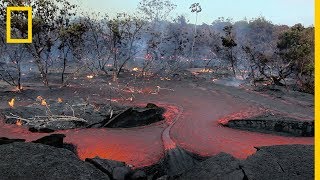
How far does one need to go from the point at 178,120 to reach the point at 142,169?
5.53 m

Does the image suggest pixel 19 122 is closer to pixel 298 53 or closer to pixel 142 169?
pixel 142 169

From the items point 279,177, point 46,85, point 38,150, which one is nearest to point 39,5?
point 46,85

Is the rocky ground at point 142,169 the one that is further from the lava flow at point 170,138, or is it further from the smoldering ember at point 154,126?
the lava flow at point 170,138

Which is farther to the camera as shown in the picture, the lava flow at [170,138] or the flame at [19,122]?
the flame at [19,122]

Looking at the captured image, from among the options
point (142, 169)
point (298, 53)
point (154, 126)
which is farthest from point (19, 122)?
point (298, 53)

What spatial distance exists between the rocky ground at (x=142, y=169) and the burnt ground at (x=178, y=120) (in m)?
0.10

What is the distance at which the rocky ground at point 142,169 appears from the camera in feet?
26.3

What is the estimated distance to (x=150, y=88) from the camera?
24781 millimetres

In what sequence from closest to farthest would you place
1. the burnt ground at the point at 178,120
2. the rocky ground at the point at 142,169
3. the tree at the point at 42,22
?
the rocky ground at the point at 142,169, the burnt ground at the point at 178,120, the tree at the point at 42,22

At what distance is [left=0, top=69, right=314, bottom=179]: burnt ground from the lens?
11.0 meters

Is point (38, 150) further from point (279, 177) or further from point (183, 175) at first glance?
point (279, 177)

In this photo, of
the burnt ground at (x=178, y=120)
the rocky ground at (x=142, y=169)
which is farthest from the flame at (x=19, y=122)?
the rocky ground at (x=142, y=169)

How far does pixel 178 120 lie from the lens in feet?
49.3

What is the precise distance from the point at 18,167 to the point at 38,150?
2.82 feet
